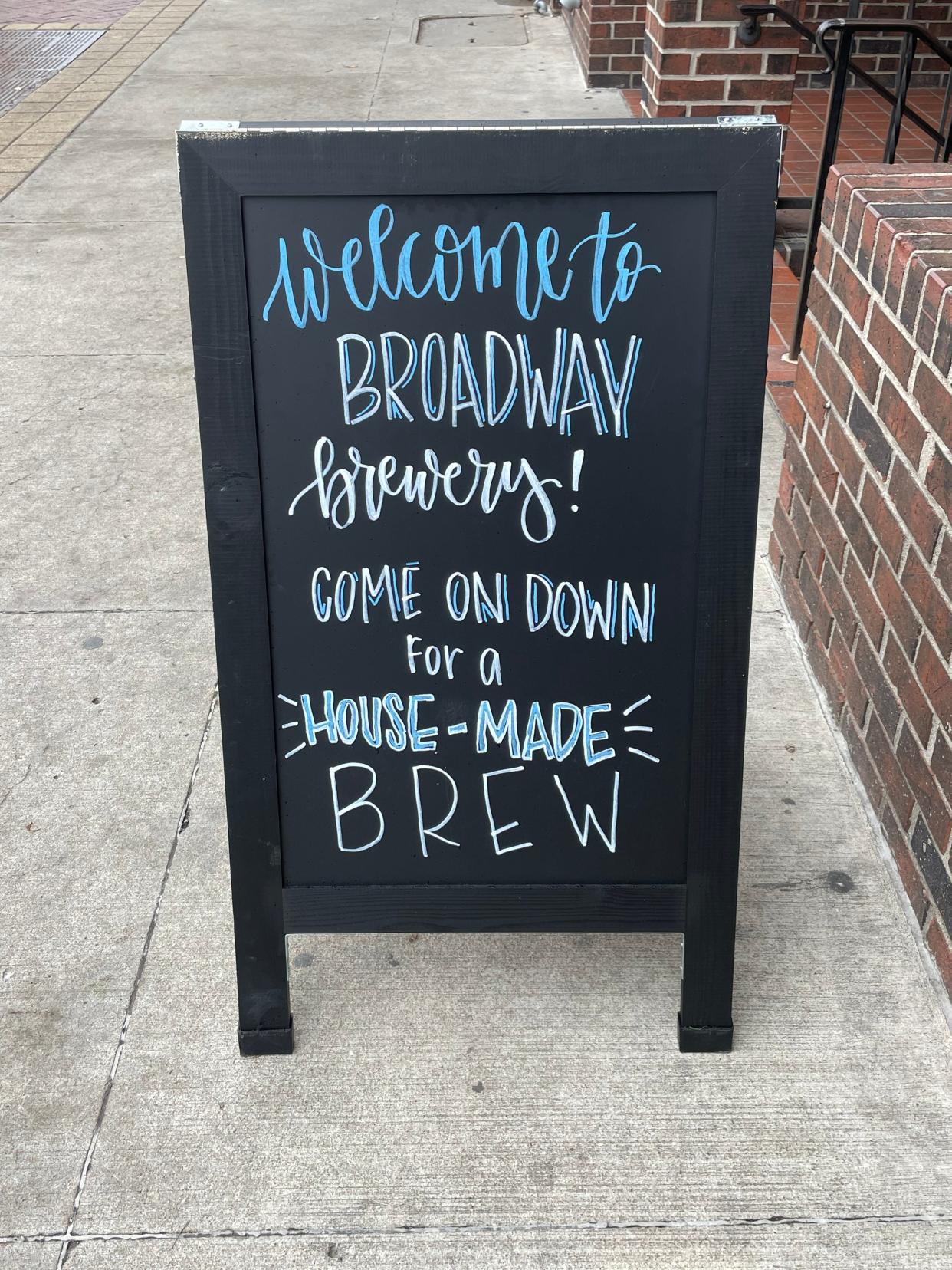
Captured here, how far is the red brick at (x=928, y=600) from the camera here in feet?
8.07

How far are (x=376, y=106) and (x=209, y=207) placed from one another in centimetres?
754

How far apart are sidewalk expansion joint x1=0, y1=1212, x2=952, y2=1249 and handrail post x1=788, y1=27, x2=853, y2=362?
2.98 m

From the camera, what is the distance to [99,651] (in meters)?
3.57

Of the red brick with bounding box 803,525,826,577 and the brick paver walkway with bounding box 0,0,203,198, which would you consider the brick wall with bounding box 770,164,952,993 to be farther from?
the brick paver walkway with bounding box 0,0,203,198

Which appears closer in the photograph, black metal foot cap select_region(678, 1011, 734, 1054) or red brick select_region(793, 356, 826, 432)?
black metal foot cap select_region(678, 1011, 734, 1054)

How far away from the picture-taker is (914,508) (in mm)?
2639

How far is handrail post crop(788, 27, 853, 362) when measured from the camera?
4.32 metres

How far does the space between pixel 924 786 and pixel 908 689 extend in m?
0.22

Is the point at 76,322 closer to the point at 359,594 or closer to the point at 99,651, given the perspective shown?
the point at 99,651

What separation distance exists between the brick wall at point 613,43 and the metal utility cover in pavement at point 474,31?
177 centimetres

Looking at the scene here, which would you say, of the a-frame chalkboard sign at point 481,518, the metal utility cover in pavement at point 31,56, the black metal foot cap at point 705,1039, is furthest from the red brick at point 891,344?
the metal utility cover in pavement at point 31,56

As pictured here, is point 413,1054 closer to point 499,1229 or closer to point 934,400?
point 499,1229

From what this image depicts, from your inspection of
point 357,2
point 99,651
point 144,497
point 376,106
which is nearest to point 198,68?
point 376,106

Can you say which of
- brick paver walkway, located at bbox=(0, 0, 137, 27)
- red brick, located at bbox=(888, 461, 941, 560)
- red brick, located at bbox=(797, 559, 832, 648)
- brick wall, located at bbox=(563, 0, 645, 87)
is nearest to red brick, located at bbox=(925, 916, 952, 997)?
red brick, located at bbox=(888, 461, 941, 560)
